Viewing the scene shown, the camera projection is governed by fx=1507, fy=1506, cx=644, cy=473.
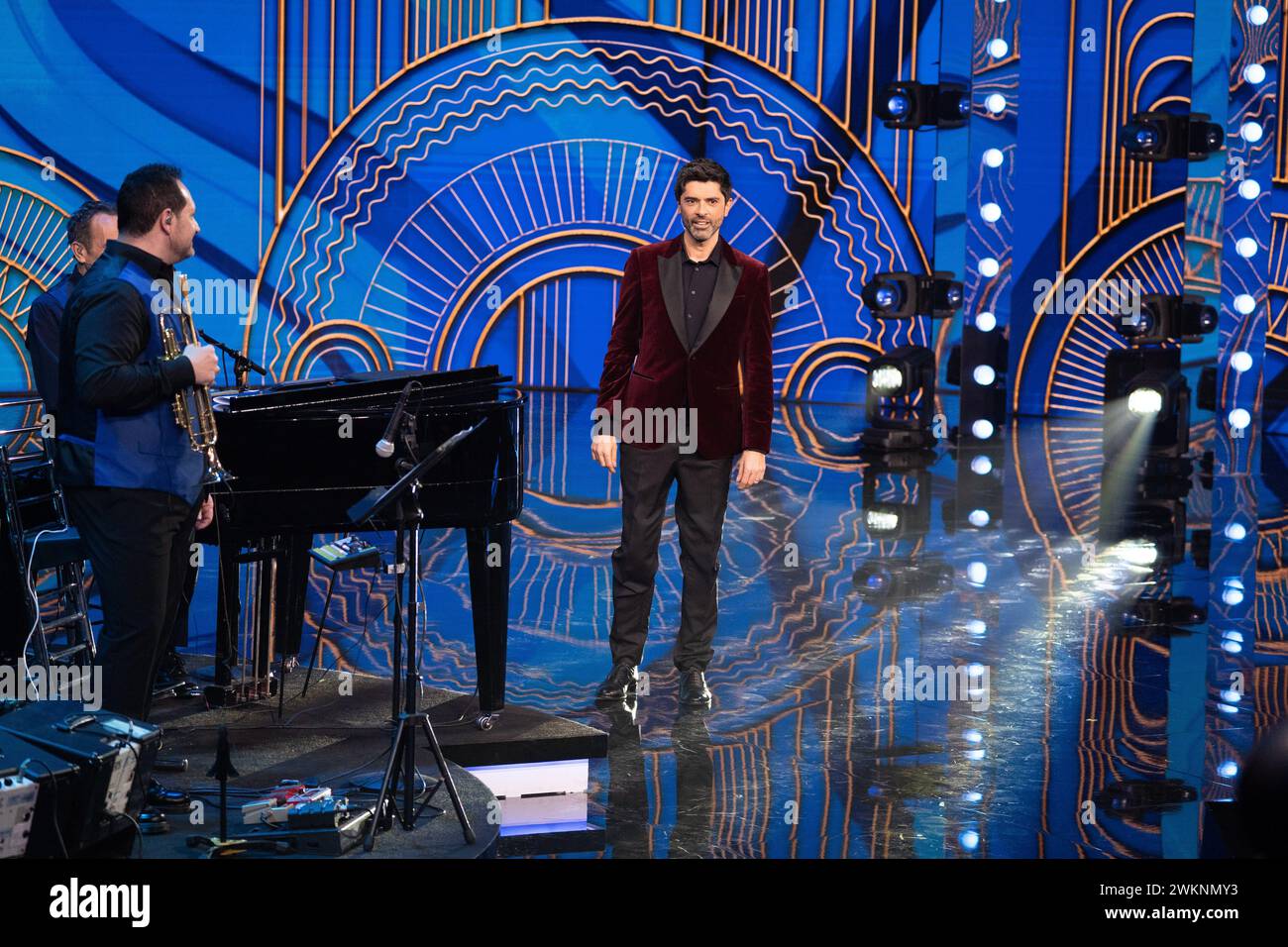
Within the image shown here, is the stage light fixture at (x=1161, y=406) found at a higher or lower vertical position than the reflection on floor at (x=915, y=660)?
higher

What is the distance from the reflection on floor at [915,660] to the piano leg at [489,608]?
13.0 inches

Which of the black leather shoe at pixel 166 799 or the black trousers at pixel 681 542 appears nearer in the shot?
the black leather shoe at pixel 166 799

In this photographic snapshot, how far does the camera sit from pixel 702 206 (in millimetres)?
4184

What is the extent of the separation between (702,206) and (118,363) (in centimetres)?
169

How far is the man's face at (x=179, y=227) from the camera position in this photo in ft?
10.9

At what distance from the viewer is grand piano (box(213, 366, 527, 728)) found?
3.83 meters

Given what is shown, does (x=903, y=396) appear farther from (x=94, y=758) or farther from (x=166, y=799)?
(x=94, y=758)

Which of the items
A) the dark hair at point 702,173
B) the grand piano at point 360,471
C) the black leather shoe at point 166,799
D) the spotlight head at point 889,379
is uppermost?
the dark hair at point 702,173

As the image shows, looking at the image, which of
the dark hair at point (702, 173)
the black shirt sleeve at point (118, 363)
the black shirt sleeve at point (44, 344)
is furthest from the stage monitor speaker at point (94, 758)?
the dark hair at point (702, 173)

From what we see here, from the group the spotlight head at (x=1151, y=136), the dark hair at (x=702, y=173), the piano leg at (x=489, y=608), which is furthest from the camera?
the spotlight head at (x=1151, y=136)

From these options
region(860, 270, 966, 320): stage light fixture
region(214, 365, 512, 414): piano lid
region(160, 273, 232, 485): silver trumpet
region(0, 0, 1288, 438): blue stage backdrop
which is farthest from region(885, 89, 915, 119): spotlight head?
region(160, 273, 232, 485): silver trumpet

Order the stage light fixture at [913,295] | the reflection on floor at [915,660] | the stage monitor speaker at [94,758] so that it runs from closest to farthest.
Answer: the stage monitor speaker at [94,758] → the reflection on floor at [915,660] → the stage light fixture at [913,295]

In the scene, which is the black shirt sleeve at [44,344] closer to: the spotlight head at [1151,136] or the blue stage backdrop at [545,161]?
the spotlight head at [1151,136]
